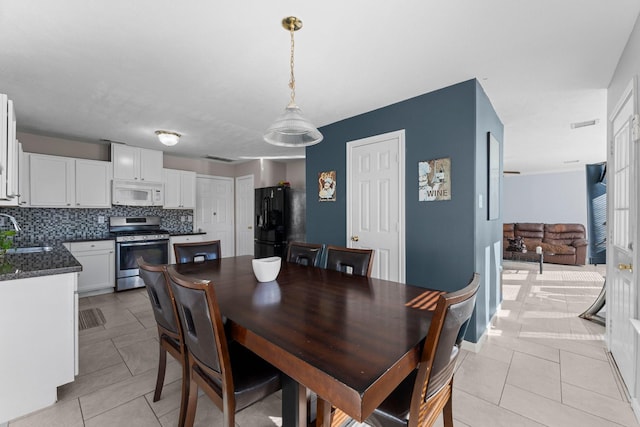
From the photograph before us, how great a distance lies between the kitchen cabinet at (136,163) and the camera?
4.55 meters

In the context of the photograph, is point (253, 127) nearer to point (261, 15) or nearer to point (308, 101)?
point (308, 101)

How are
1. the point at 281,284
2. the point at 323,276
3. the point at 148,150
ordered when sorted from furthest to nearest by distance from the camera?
the point at 148,150
the point at 323,276
the point at 281,284

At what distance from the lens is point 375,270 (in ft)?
10.8


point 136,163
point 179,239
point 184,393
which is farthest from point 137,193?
point 184,393

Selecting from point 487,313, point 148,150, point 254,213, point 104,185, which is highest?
point 148,150

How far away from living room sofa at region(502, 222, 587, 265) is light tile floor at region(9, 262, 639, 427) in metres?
3.95

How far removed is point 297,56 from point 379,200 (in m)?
1.74

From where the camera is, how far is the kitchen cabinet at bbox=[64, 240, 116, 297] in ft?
13.3

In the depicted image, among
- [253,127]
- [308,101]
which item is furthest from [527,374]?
[253,127]

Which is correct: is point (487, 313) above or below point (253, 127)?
below

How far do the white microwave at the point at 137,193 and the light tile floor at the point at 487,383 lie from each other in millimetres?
2019

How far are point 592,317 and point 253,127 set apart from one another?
187 inches

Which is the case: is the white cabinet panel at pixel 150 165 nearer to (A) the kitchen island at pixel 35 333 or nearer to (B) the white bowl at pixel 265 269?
(A) the kitchen island at pixel 35 333

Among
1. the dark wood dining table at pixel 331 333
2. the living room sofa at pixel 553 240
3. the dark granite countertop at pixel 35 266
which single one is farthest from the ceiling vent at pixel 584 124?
the dark granite countertop at pixel 35 266
